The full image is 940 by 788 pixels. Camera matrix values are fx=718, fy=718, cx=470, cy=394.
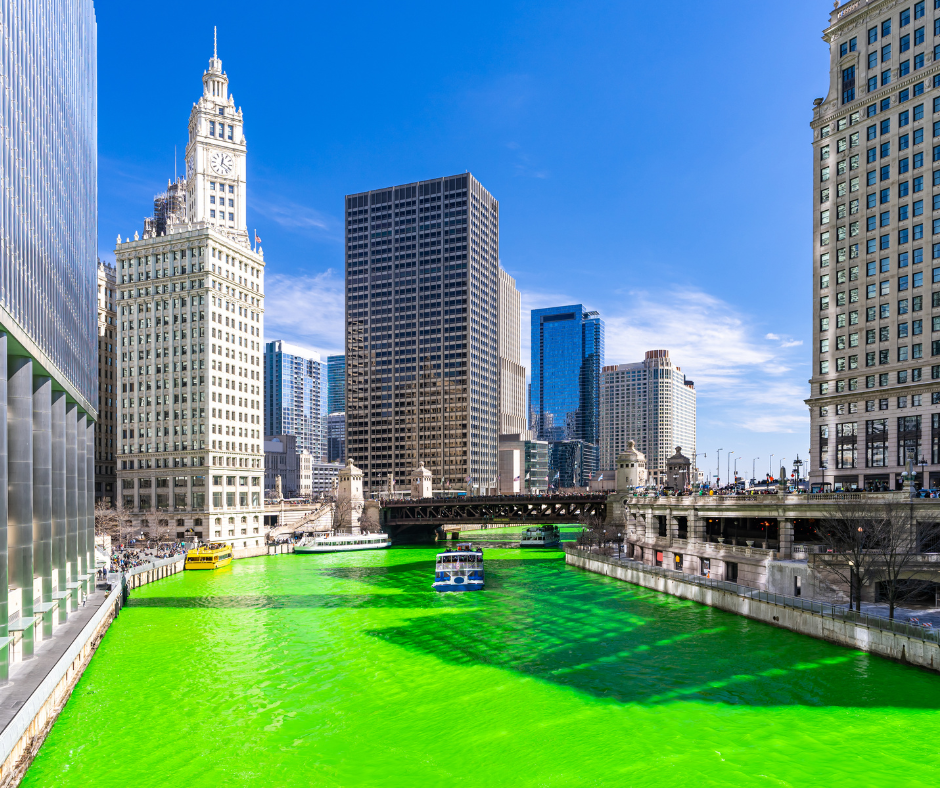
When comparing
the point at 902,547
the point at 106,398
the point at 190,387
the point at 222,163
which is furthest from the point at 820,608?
the point at 106,398

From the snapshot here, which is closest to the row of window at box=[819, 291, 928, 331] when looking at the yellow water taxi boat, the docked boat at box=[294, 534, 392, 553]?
the docked boat at box=[294, 534, 392, 553]

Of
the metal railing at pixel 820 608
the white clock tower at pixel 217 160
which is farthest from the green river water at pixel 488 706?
the white clock tower at pixel 217 160

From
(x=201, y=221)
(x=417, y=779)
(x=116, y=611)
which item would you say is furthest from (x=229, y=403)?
(x=417, y=779)

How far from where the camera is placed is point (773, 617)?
2202 inches

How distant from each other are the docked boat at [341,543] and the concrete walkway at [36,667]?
8004cm

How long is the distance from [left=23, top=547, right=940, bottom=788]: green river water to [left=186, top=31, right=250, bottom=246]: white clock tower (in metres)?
115

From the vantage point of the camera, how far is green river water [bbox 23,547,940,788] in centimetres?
3181

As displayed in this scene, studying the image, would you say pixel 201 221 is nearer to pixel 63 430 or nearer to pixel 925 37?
pixel 63 430

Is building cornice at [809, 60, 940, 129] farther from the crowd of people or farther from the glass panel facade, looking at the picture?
the crowd of people

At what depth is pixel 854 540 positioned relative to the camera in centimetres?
5366

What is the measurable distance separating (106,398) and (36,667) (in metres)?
138

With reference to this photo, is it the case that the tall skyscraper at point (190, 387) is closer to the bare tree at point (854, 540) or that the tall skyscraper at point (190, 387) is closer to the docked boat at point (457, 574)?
the docked boat at point (457, 574)

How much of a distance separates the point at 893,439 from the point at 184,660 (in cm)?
7965

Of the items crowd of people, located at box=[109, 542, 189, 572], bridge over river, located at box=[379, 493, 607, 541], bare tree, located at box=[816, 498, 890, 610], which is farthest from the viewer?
bridge over river, located at box=[379, 493, 607, 541]
